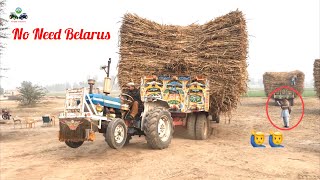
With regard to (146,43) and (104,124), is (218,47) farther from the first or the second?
(104,124)

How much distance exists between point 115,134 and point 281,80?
23.4 meters

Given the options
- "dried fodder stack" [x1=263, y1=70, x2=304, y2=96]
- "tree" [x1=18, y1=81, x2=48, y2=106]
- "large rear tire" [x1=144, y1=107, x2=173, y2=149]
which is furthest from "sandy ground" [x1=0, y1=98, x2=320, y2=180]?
"tree" [x1=18, y1=81, x2=48, y2=106]

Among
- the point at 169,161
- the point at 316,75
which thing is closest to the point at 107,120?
the point at 169,161

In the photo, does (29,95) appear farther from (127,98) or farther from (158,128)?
(158,128)

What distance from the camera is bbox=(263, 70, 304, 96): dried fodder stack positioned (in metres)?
27.6

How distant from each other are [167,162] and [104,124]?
1.71 meters

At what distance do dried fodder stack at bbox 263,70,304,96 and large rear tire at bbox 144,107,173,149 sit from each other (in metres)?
21.4

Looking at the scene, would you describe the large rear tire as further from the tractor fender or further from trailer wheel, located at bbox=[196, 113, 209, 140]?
trailer wheel, located at bbox=[196, 113, 209, 140]

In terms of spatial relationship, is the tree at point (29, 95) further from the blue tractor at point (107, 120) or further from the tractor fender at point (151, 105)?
the blue tractor at point (107, 120)

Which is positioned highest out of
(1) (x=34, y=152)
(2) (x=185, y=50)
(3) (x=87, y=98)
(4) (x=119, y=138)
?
(2) (x=185, y=50)

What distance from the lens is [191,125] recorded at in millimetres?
10453

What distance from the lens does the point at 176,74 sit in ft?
34.8

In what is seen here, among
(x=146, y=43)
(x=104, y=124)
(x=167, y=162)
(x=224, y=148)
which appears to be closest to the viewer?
(x=167, y=162)

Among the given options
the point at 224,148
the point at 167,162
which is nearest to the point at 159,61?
the point at 224,148
